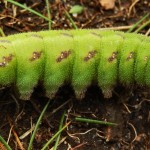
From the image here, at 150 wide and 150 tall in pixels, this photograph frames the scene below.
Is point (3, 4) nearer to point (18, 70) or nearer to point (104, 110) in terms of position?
point (18, 70)

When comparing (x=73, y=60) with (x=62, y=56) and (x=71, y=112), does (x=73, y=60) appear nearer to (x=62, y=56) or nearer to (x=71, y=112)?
(x=62, y=56)

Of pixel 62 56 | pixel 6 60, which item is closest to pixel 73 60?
pixel 62 56

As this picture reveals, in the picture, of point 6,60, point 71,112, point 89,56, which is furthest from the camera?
point 71,112

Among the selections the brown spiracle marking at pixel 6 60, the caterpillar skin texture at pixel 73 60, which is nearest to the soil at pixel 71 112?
the caterpillar skin texture at pixel 73 60

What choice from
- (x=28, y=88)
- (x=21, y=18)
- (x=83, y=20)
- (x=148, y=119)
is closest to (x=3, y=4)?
(x=21, y=18)

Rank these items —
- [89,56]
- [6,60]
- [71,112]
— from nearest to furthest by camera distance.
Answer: [6,60] → [89,56] → [71,112]

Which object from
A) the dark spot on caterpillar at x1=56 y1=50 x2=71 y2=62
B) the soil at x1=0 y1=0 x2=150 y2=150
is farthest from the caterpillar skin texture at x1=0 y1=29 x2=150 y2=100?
the soil at x1=0 y1=0 x2=150 y2=150

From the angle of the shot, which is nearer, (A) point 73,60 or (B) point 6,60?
(B) point 6,60
